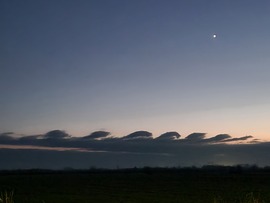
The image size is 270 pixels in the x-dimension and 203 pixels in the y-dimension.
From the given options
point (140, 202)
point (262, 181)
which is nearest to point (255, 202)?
point (140, 202)

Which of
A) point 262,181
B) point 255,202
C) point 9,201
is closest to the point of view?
Result: point 9,201

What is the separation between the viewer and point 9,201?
270 inches

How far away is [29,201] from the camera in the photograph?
43344 millimetres

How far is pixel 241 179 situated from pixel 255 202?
266 feet

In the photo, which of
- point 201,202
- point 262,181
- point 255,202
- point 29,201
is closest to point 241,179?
point 262,181

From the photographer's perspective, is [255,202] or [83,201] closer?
[255,202]

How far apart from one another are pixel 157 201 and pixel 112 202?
4350 millimetres

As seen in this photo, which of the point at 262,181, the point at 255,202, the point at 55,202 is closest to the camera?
the point at 255,202

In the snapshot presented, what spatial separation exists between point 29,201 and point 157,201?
1221 centimetres

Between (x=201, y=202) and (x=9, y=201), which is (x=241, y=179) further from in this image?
(x=9, y=201)

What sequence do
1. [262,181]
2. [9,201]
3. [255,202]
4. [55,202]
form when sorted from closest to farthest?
[9,201] → [255,202] → [55,202] → [262,181]

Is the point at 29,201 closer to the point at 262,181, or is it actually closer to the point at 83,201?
the point at 83,201

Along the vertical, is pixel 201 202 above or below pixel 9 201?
Answer: below

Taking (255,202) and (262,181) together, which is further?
(262,181)
